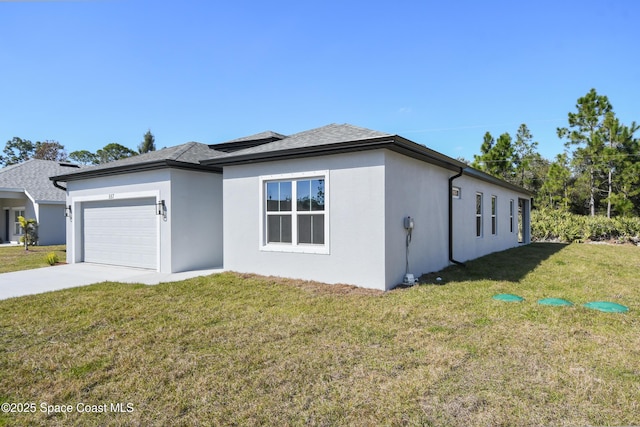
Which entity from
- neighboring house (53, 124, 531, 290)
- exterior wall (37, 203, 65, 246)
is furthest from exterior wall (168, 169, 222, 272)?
exterior wall (37, 203, 65, 246)

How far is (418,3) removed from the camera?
33.0 ft

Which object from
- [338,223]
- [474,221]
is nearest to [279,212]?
[338,223]

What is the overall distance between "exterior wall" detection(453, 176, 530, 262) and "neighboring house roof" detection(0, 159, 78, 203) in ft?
68.2

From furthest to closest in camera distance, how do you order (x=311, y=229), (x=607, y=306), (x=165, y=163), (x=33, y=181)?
1. (x=33, y=181)
2. (x=165, y=163)
3. (x=311, y=229)
4. (x=607, y=306)

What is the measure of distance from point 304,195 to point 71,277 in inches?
247

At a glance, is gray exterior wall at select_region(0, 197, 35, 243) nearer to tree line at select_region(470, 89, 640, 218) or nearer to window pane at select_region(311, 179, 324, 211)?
window pane at select_region(311, 179, 324, 211)

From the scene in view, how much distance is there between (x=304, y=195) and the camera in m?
7.73

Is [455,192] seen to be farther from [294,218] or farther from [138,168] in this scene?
[138,168]

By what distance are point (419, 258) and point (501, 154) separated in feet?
84.2

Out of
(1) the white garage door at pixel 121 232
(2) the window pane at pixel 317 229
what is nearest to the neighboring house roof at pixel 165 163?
(1) the white garage door at pixel 121 232

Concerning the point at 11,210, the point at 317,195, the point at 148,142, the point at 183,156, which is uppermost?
the point at 148,142

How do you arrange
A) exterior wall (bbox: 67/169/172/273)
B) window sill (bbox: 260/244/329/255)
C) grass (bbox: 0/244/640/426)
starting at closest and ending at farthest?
grass (bbox: 0/244/640/426) → window sill (bbox: 260/244/329/255) → exterior wall (bbox: 67/169/172/273)

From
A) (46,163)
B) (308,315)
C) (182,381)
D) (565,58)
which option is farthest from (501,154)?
(46,163)

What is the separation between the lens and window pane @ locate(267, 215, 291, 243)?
7.98 metres
